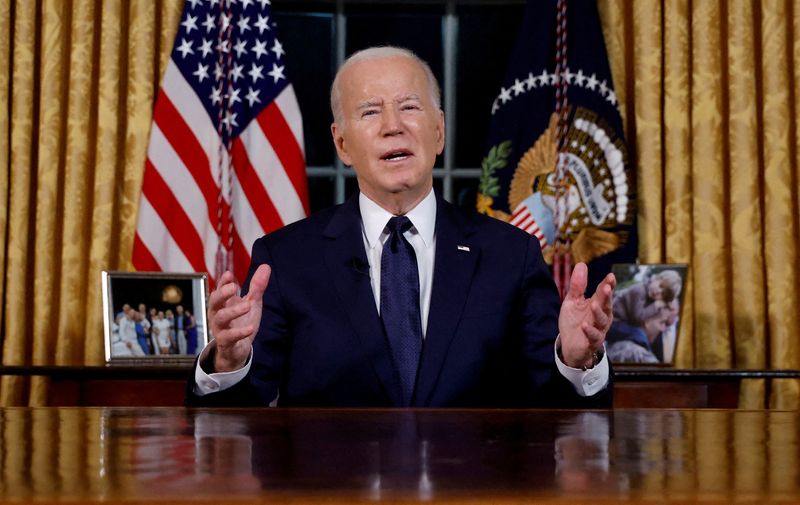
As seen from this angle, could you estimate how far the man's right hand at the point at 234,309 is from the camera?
1496 millimetres

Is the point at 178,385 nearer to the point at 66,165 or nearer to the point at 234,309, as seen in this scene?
the point at 66,165

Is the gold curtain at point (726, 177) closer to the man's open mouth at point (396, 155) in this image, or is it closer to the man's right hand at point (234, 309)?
the man's open mouth at point (396, 155)

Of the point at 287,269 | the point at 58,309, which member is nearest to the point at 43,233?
the point at 58,309

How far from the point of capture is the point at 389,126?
217 cm

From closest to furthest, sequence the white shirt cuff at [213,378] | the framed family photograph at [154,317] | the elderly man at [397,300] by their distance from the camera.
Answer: the white shirt cuff at [213,378] < the elderly man at [397,300] < the framed family photograph at [154,317]

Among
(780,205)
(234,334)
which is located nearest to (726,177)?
(780,205)

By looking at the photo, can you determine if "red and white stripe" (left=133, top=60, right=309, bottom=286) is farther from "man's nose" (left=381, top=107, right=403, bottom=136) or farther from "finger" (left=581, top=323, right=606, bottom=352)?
"finger" (left=581, top=323, right=606, bottom=352)

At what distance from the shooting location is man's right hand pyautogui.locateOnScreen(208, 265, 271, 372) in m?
1.50

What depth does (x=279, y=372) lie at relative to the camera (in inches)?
79.5

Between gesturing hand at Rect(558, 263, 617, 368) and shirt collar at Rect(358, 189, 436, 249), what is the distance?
542 millimetres

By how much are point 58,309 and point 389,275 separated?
70.5 inches

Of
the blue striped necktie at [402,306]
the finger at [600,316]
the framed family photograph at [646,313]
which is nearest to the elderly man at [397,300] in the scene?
the blue striped necktie at [402,306]

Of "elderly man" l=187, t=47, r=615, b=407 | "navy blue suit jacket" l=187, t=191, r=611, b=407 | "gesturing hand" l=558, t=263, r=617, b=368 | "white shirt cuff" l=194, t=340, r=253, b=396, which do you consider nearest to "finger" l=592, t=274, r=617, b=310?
"gesturing hand" l=558, t=263, r=617, b=368

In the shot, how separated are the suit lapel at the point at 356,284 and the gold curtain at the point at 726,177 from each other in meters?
1.54
